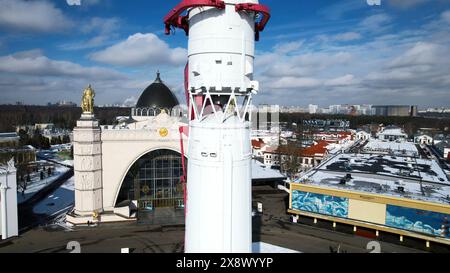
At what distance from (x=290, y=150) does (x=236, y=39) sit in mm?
45147

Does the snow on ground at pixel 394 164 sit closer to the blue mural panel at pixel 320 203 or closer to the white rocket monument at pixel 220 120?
the blue mural panel at pixel 320 203

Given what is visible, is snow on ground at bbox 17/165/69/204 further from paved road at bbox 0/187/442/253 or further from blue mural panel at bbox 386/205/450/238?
blue mural panel at bbox 386/205/450/238

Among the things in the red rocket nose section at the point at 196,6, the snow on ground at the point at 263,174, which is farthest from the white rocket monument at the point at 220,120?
the snow on ground at the point at 263,174

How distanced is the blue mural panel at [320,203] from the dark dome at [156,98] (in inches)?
659

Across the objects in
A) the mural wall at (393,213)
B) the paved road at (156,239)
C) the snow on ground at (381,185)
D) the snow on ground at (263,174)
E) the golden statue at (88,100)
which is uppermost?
the golden statue at (88,100)

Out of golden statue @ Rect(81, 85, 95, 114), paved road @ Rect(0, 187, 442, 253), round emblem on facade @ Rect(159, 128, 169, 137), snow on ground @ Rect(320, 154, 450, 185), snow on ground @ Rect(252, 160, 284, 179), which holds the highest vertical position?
golden statue @ Rect(81, 85, 95, 114)

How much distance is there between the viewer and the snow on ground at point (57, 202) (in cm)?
2931

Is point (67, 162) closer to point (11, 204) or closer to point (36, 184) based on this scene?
point (36, 184)

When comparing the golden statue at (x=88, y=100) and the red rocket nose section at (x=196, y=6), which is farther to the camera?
the golden statue at (x=88, y=100)

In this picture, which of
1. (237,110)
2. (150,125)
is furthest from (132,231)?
(237,110)

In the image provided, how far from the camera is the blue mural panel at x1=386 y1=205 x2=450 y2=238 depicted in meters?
21.5

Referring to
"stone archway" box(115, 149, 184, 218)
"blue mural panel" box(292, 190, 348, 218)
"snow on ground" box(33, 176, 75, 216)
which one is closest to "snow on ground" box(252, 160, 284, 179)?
"blue mural panel" box(292, 190, 348, 218)

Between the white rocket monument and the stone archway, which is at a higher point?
the white rocket monument
